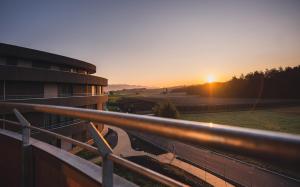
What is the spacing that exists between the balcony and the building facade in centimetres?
1434

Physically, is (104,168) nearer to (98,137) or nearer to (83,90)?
(98,137)

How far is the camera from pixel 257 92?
83.8 meters

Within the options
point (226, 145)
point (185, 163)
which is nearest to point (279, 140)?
point (226, 145)

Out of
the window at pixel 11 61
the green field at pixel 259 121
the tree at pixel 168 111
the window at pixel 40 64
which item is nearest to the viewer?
the window at pixel 11 61

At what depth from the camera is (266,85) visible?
83562mm

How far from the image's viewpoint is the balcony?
55cm

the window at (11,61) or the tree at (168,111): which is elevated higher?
the window at (11,61)

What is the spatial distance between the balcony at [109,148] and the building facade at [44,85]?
1434 centimetres

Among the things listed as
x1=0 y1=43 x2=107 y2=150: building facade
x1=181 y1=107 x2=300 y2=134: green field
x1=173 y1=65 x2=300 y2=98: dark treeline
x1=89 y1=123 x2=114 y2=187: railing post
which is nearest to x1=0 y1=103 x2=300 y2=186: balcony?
x1=89 y1=123 x2=114 y2=187: railing post

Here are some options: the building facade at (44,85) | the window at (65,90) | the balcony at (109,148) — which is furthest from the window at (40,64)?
the balcony at (109,148)

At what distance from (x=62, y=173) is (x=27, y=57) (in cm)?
2302

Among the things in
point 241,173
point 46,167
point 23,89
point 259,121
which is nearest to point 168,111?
point 241,173

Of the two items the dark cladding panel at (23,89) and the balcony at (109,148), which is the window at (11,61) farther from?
the balcony at (109,148)

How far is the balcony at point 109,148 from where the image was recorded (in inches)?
21.8
